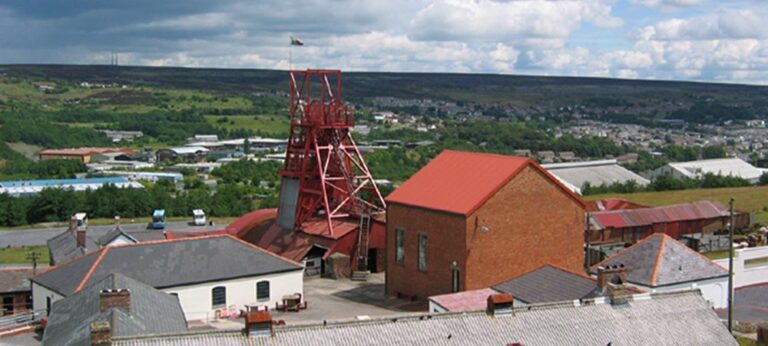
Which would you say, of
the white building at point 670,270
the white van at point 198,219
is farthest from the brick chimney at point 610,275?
the white van at point 198,219

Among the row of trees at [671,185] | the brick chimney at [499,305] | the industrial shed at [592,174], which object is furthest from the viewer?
the industrial shed at [592,174]

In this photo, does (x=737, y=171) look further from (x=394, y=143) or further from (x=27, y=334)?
(x=27, y=334)

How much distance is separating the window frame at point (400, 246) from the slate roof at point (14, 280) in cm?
1630

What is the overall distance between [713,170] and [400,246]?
89414 mm

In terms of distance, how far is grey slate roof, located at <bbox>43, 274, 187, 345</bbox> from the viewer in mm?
23188

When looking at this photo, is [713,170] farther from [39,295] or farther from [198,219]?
[39,295]

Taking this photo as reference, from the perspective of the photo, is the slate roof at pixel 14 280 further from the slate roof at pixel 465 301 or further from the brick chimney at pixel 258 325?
the brick chimney at pixel 258 325

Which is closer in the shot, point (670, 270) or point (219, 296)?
point (670, 270)

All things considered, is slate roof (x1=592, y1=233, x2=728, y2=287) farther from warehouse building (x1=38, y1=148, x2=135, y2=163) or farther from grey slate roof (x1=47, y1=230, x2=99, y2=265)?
warehouse building (x1=38, y1=148, x2=135, y2=163)

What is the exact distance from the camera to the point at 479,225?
35906 millimetres

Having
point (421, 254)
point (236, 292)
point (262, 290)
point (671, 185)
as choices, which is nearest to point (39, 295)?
point (236, 292)

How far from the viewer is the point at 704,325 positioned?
23391 mm

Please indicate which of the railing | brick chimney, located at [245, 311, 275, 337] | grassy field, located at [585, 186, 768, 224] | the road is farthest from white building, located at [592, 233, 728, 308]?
grassy field, located at [585, 186, 768, 224]

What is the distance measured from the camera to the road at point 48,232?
69000mm
